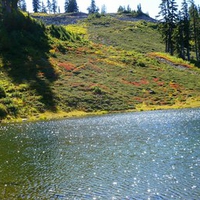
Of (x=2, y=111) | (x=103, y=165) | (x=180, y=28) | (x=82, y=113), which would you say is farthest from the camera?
(x=180, y=28)

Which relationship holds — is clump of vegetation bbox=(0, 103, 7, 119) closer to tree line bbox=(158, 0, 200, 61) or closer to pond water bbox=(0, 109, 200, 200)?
pond water bbox=(0, 109, 200, 200)

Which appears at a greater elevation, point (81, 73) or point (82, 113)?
point (81, 73)

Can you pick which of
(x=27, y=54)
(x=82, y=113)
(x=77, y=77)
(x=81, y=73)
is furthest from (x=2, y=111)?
(x=27, y=54)

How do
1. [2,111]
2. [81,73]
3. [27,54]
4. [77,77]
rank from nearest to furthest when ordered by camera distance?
[2,111] < [77,77] < [81,73] < [27,54]

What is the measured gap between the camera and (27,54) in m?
79.3

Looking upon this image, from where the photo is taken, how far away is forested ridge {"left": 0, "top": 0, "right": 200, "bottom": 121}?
201 ft

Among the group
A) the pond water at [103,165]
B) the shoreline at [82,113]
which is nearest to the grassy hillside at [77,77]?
the shoreline at [82,113]

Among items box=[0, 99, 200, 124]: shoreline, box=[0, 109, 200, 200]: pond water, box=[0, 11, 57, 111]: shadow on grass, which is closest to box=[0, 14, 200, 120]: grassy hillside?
box=[0, 11, 57, 111]: shadow on grass

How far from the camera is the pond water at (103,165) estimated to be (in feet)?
49.9

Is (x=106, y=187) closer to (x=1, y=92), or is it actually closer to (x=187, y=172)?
(x=187, y=172)

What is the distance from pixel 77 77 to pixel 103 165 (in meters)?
54.4

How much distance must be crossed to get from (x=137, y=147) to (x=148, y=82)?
5353 centimetres

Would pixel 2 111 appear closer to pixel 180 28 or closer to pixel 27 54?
pixel 27 54

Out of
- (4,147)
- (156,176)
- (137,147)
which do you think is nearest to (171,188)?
(156,176)
